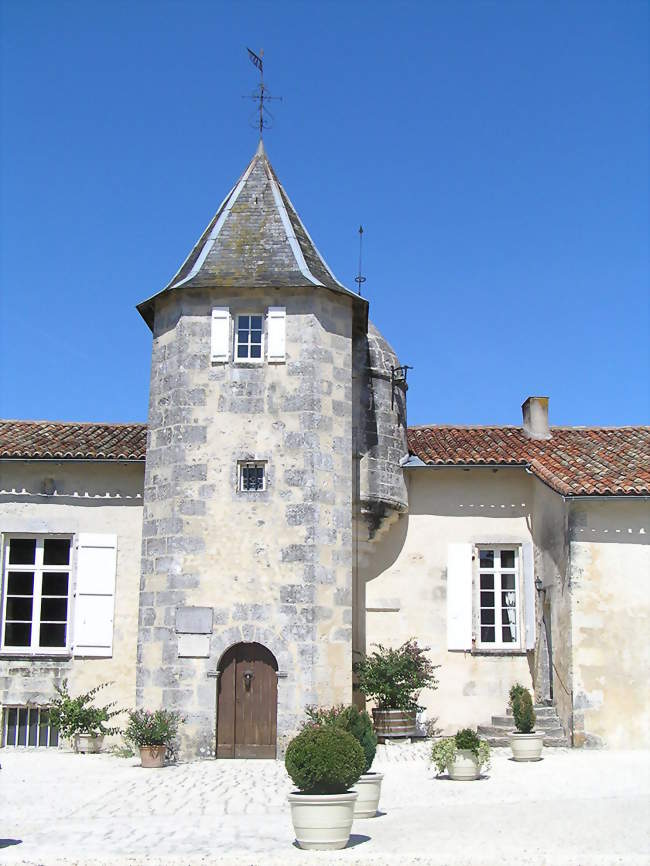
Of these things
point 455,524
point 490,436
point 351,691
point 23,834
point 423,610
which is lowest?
point 23,834

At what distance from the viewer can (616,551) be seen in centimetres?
1733

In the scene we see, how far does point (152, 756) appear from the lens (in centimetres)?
1516

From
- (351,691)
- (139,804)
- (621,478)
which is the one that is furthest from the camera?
(621,478)

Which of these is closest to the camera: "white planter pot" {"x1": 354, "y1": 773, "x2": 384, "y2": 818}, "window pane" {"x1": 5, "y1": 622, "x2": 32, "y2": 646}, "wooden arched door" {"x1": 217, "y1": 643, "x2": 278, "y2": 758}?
"white planter pot" {"x1": 354, "y1": 773, "x2": 384, "y2": 818}

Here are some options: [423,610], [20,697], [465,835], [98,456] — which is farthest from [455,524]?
[465,835]

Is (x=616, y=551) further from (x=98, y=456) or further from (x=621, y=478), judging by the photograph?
(x=98, y=456)

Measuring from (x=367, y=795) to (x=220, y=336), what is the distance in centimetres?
844

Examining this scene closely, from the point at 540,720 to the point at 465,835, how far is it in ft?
25.4

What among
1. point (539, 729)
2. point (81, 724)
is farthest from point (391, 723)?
point (81, 724)

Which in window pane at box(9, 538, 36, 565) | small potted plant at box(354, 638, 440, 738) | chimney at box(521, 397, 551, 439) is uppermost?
chimney at box(521, 397, 551, 439)

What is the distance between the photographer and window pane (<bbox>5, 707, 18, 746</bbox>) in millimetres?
18000

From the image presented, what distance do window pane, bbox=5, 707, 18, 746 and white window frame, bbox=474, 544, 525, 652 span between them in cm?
789

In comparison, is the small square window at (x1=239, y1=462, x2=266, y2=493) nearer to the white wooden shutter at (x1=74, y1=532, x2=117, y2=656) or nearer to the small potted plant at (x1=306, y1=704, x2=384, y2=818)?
the white wooden shutter at (x1=74, y1=532, x2=117, y2=656)

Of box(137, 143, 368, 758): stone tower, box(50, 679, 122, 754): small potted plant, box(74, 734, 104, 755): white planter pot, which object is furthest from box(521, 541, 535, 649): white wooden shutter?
box(74, 734, 104, 755): white planter pot
